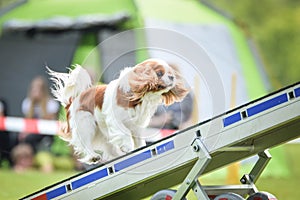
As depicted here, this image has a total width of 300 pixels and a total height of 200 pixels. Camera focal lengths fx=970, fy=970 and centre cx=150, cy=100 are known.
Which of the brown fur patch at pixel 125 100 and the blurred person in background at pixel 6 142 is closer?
the brown fur patch at pixel 125 100

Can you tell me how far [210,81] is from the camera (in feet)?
13.3

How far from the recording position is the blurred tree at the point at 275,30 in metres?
Result: 21.3

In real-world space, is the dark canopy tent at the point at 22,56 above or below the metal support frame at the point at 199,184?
above

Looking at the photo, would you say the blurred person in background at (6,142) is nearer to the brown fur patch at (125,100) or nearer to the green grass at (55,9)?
the green grass at (55,9)

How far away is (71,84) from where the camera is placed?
418cm

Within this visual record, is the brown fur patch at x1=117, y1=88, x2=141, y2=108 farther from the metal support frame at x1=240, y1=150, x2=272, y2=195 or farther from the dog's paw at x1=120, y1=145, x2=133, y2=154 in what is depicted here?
the metal support frame at x1=240, y1=150, x2=272, y2=195

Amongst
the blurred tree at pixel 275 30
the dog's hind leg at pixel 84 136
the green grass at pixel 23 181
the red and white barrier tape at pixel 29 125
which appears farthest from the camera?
the blurred tree at pixel 275 30

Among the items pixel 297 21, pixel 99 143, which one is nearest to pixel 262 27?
pixel 297 21

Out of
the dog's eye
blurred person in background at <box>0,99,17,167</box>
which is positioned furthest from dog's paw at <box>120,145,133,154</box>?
blurred person in background at <box>0,99,17,167</box>

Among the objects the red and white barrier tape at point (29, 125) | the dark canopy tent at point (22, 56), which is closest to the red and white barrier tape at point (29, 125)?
the red and white barrier tape at point (29, 125)

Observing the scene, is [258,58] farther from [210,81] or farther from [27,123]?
[210,81]

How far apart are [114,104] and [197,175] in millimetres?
471

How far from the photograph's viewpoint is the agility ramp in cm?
392

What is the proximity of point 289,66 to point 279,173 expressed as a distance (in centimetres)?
1341
